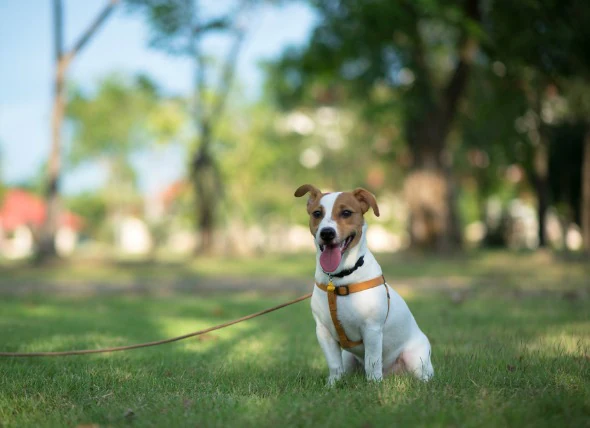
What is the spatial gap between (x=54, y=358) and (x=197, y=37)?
21749 millimetres

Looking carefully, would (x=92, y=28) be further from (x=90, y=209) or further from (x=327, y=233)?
(x=90, y=209)

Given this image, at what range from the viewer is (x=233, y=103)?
54844 millimetres

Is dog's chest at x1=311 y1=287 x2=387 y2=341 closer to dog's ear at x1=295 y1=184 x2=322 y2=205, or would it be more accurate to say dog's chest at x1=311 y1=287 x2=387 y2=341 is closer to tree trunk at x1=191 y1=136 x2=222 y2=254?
dog's ear at x1=295 y1=184 x2=322 y2=205

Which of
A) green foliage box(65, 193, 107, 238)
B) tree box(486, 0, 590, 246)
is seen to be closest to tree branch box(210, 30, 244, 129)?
tree box(486, 0, 590, 246)

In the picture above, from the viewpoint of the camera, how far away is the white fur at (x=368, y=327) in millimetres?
4895

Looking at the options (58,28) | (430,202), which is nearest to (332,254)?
(58,28)

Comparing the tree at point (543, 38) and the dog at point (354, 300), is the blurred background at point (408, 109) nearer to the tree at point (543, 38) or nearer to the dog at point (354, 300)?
the tree at point (543, 38)

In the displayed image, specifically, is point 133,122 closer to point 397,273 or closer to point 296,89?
point 296,89

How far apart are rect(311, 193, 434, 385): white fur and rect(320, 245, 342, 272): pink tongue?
10 centimetres

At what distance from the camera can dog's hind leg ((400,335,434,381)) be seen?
5.08m

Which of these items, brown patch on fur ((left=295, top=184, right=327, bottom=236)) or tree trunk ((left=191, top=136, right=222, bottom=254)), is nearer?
brown patch on fur ((left=295, top=184, right=327, bottom=236))

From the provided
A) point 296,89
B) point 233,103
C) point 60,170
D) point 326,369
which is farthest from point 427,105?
point 233,103

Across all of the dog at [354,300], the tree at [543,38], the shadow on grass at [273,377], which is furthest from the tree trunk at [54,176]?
the dog at [354,300]

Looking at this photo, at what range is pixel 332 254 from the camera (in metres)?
4.87
